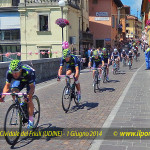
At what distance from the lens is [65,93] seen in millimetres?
8414

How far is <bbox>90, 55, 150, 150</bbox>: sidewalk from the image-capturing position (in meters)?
5.27

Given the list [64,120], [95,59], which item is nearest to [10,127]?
[64,120]

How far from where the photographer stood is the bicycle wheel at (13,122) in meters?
5.43

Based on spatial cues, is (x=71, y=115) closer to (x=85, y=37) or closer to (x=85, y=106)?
(x=85, y=106)

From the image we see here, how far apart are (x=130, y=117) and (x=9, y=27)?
23309 mm

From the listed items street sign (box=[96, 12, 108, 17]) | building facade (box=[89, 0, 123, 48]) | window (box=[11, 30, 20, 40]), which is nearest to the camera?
window (box=[11, 30, 20, 40])

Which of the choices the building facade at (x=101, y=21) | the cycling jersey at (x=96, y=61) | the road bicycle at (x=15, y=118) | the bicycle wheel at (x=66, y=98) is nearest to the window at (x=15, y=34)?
A: the building facade at (x=101, y=21)

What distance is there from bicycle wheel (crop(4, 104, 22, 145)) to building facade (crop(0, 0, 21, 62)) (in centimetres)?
2294

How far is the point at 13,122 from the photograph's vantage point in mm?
5602

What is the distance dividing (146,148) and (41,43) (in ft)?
77.4

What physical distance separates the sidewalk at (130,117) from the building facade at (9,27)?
18919 millimetres

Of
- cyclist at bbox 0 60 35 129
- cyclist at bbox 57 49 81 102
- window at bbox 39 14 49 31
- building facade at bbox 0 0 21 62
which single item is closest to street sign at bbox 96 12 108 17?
window at bbox 39 14 49 31

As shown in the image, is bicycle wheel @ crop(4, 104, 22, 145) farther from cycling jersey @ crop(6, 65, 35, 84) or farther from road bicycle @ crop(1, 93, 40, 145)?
cycling jersey @ crop(6, 65, 35, 84)

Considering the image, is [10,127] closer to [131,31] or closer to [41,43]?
[41,43]
